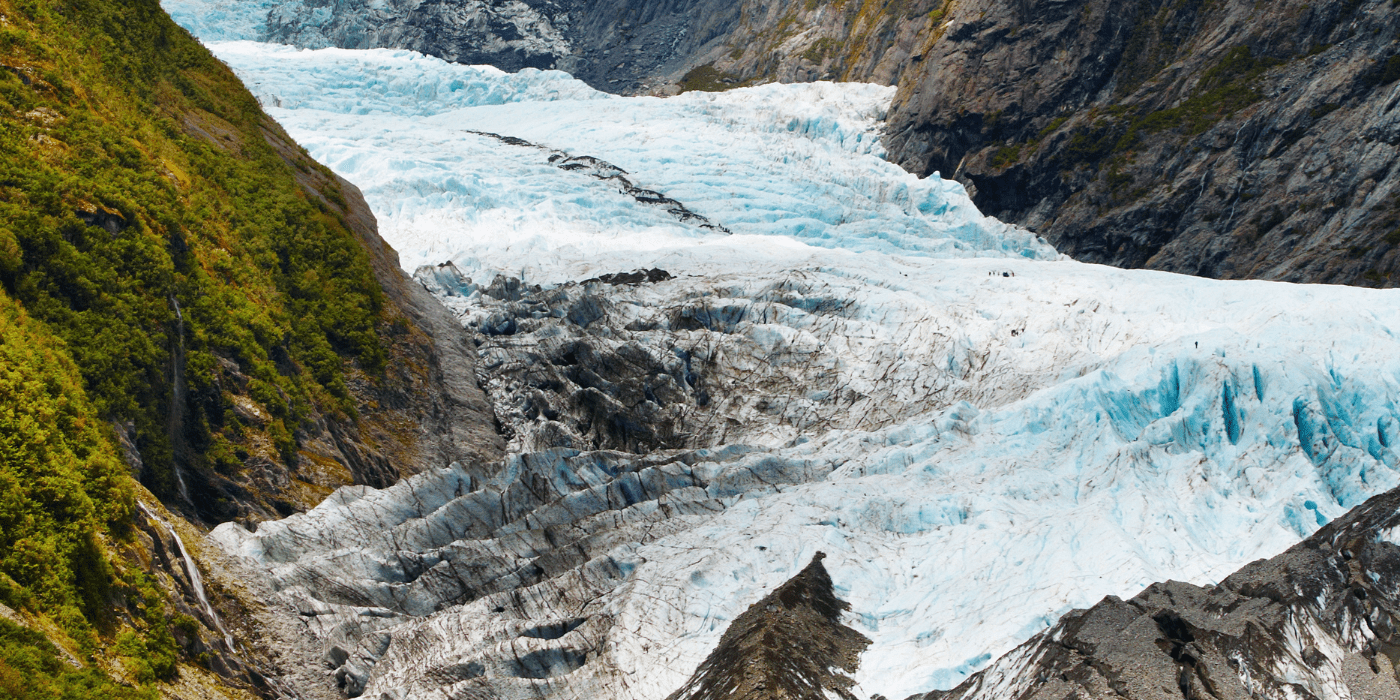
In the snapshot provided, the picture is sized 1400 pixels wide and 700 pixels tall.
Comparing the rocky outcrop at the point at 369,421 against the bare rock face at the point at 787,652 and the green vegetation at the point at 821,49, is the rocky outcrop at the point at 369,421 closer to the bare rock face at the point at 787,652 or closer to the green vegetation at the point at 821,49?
the bare rock face at the point at 787,652

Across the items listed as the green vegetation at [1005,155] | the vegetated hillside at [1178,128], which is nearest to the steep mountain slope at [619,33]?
the vegetated hillside at [1178,128]

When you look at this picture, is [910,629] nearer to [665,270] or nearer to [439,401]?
[439,401]

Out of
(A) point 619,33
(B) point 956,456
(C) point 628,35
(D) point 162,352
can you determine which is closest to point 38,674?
(D) point 162,352

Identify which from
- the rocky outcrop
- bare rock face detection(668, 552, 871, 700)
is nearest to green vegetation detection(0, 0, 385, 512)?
the rocky outcrop

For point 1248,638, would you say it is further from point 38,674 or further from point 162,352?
point 162,352

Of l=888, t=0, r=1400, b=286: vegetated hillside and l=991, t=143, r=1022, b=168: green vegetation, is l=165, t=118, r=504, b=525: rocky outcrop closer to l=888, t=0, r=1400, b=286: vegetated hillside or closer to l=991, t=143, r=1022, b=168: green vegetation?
l=888, t=0, r=1400, b=286: vegetated hillside
